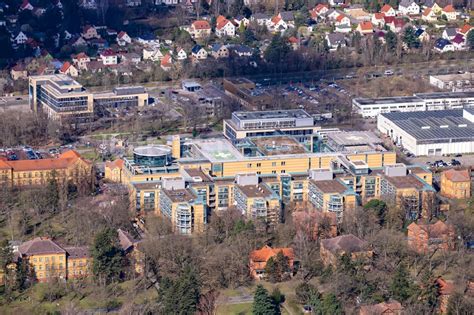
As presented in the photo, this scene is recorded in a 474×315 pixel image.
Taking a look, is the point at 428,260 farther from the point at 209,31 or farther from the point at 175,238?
the point at 209,31

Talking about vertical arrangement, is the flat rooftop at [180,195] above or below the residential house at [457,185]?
above

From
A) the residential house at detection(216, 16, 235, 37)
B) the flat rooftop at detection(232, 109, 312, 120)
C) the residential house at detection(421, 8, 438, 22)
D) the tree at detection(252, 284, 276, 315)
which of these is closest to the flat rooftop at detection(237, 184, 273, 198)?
the flat rooftop at detection(232, 109, 312, 120)

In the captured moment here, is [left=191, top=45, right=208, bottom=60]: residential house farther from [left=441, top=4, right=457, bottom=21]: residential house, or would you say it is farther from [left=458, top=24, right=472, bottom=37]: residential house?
[left=441, top=4, right=457, bottom=21]: residential house

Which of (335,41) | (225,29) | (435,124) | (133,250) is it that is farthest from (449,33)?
(133,250)

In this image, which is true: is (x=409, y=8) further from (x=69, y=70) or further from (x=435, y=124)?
(x=435, y=124)

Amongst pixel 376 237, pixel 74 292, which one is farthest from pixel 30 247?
pixel 376 237

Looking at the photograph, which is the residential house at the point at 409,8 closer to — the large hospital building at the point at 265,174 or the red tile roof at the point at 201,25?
the red tile roof at the point at 201,25

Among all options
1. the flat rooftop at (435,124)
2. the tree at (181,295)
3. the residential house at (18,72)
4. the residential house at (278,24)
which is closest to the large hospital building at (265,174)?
the flat rooftop at (435,124)

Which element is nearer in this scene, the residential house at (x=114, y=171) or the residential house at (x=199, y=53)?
the residential house at (x=114, y=171)
